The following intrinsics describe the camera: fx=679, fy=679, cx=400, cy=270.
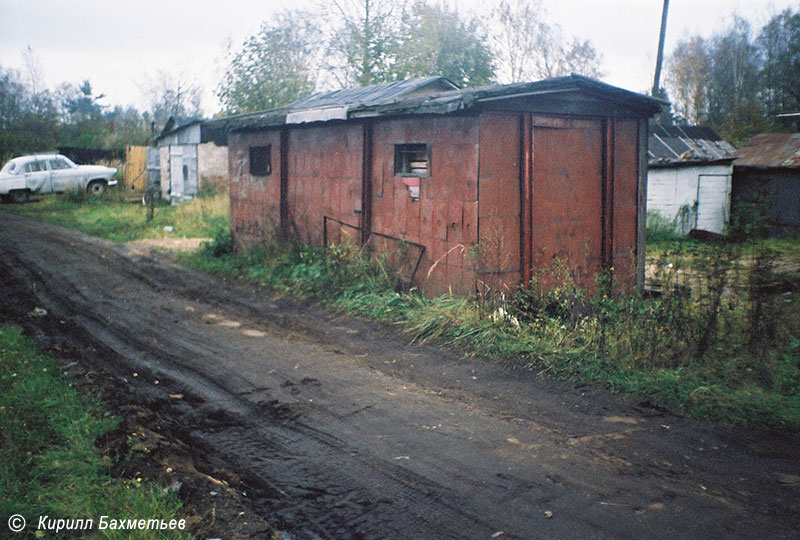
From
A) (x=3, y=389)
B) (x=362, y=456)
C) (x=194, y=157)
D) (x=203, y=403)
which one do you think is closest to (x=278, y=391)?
(x=203, y=403)

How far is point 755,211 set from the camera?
6.14 metres

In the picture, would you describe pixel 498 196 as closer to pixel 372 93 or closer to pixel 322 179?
pixel 322 179

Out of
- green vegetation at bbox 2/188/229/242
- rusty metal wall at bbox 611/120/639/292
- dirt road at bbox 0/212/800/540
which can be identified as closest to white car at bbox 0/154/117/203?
green vegetation at bbox 2/188/229/242

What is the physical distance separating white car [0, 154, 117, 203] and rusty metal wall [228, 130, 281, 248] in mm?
13249

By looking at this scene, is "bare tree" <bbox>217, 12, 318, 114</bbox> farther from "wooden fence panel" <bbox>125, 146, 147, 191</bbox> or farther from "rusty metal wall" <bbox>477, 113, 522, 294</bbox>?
"rusty metal wall" <bbox>477, 113, 522, 294</bbox>

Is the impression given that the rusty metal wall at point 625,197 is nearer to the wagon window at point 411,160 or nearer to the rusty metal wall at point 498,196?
the rusty metal wall at point 498,196

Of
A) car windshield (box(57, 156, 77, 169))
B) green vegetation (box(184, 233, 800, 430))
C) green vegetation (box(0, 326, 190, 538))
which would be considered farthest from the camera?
car windshield (box(57, 156, 77, 169))

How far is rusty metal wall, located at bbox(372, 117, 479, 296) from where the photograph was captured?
8.70 metres

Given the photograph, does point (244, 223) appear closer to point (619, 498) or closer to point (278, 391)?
point (278, 391)

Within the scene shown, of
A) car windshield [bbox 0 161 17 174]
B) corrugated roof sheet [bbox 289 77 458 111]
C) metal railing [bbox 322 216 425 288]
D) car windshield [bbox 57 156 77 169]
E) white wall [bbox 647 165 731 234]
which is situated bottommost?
metal railing [bbox 322 216 425 288]

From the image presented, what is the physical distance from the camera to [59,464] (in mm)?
4246

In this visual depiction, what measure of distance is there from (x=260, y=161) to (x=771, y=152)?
15.7 metres

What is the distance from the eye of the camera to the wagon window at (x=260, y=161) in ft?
44.1

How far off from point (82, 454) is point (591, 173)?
Result: 7421mm
